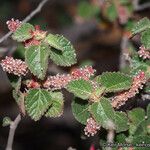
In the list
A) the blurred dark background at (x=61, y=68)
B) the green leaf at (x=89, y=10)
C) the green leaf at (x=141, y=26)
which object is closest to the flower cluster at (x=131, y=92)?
the green leaf at (x=141, y=26)

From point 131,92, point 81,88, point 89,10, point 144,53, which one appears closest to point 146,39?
point 144,53

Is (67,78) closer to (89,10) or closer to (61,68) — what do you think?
(61,68)

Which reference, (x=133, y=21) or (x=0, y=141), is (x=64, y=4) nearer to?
(x=0, y=141)

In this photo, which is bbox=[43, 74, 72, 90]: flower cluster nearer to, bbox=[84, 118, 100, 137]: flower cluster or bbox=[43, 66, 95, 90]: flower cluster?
bbox=[43, 66, 95, 90]: flower cluster

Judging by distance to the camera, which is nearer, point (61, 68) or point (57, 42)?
point (57, 42)

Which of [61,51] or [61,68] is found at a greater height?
[61,68]

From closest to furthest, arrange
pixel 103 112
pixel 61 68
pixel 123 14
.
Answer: pixel 103 112, pixel 123 14, pixel 61 68

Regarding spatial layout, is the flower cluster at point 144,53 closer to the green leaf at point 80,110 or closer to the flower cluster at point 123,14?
the green leaf at point 80,110
